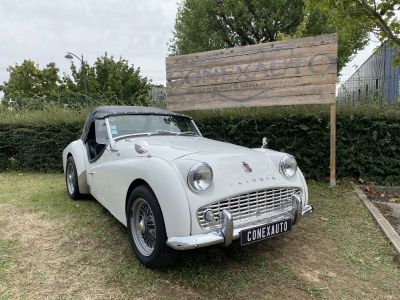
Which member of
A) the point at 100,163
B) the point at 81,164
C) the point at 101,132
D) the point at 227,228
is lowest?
the point at 227,228

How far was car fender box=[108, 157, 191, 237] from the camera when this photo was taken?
111 inches

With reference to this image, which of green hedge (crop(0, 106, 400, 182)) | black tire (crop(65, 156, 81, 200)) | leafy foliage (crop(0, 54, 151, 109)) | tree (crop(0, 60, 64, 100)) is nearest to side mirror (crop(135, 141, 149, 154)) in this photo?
black tire (crop(65, 156, 81, 200))

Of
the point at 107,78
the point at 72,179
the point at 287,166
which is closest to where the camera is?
the point at 287,166

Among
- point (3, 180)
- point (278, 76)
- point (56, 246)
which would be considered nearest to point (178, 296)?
point (56, 246)

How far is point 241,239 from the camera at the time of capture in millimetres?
2914

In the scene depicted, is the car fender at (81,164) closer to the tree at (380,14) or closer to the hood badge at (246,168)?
the hood badge at (246,168)

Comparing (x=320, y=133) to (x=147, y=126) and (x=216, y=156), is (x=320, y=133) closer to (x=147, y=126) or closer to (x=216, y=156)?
(x=147, y=126)

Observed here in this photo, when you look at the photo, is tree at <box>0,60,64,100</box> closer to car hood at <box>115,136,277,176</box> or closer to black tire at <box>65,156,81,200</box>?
black tire at <box>65,156,81,200</box>

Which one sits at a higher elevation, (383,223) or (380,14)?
(380,14)

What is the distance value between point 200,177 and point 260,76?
14.1 feet

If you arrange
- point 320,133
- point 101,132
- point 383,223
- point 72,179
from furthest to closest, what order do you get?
point 320,133 → point 72,179 → point 101,132 → point 383,223

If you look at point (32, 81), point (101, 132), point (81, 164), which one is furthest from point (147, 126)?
point (32, 81)

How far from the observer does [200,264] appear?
3355 mm

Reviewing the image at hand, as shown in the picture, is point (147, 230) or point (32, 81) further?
point (32, 81)
